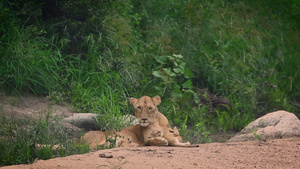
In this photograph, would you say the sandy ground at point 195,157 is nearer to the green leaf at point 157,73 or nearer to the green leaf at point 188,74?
the green leaf at point 157,73

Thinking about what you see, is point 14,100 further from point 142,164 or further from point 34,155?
point 142,164

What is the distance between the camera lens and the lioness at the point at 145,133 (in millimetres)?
6609

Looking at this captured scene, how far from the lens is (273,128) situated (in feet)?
24.5

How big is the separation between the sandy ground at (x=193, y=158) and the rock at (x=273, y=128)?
1.97ft

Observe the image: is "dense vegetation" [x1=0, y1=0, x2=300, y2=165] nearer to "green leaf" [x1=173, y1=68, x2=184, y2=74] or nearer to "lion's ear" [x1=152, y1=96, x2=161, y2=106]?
"green leaf" [x1=173, y1=68, x2=184, y2=74]

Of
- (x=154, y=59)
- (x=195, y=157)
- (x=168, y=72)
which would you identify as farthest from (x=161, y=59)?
(x=195, y=157)

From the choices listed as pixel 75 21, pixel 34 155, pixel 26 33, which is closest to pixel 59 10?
pixel 75 21

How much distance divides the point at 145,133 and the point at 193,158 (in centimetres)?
141

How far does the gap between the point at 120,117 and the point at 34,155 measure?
98.6 inches

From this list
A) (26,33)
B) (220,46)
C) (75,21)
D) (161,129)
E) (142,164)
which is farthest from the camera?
(220,46)

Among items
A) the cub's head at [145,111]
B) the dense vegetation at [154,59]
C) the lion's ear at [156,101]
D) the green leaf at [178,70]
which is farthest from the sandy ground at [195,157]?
the green leaf at [178,70]

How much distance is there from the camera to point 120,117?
7.83m

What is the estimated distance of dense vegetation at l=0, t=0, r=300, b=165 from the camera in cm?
816

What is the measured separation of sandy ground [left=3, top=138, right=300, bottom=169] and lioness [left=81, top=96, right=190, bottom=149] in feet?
1.29
